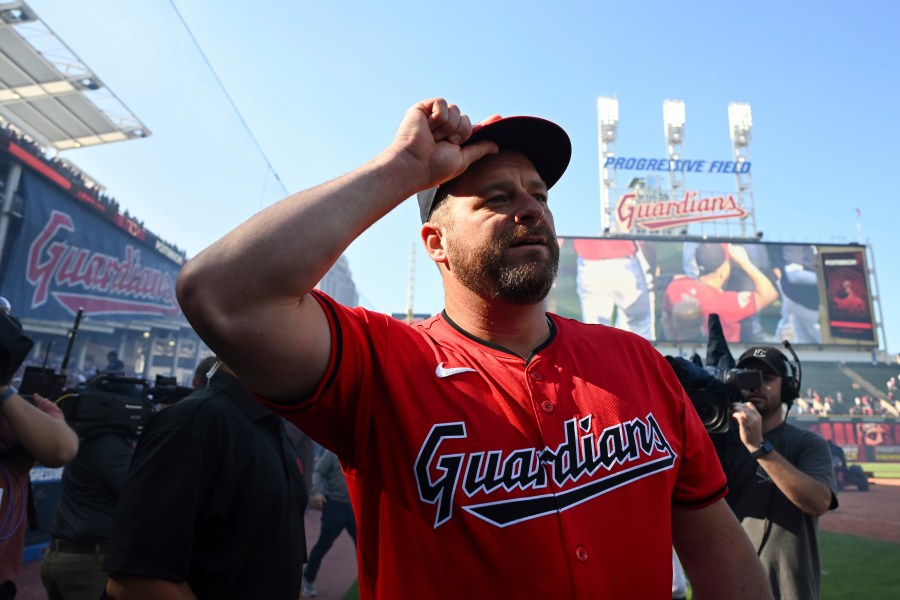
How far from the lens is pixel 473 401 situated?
1.43m

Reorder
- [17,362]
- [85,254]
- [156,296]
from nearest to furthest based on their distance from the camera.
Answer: [17,362]
[85,254]
[156,296]

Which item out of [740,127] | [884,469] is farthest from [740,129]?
[884,469]

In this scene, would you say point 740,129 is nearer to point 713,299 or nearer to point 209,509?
point 713,299

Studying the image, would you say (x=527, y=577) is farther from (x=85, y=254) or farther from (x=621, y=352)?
(x=85, y=254)

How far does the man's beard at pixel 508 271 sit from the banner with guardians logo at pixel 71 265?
13.7 metres

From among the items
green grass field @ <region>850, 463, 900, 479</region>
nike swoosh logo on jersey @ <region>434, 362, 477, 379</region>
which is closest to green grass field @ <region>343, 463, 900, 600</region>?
nike swoosh logo on jersey @ <region>434, 362, 477, 379</region>

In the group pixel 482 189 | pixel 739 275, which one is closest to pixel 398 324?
pixel 482 189

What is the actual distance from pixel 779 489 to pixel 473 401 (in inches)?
106

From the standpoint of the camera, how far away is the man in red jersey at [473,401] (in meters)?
1.23

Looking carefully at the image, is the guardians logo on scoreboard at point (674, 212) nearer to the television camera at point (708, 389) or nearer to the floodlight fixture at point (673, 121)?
the floodlight fixture at point (673, 121)

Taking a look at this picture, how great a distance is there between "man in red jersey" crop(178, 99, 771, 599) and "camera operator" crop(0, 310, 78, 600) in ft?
7.22

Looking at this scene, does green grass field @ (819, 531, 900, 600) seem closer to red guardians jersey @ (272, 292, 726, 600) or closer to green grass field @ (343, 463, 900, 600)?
green grass field @ (343, 463, 900, 600)

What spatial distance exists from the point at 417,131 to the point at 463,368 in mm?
633

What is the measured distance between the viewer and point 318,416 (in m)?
1.34
